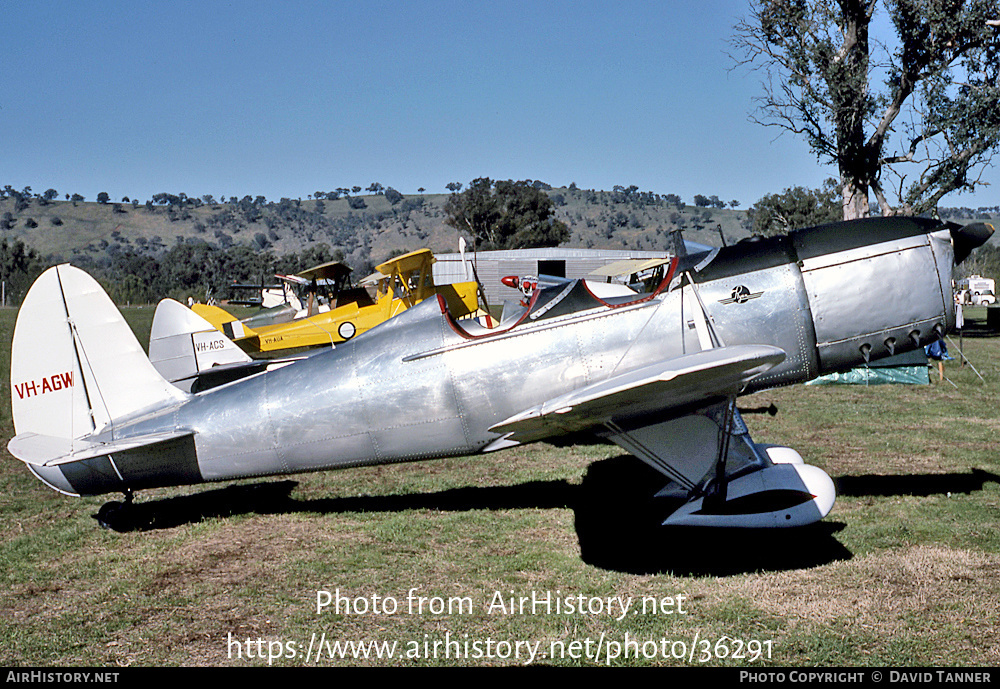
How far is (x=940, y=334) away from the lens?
18.4 ft

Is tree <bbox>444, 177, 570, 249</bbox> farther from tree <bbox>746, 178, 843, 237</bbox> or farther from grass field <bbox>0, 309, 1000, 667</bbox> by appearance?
grass field <bbox>0, 309, 1000, 667</bbox>

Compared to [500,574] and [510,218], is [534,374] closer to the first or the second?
[500,574]

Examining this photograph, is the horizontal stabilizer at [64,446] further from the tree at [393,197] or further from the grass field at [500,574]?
the tree at [393,197]

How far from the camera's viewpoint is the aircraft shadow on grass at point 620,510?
205 inches

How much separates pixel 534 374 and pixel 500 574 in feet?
4.49

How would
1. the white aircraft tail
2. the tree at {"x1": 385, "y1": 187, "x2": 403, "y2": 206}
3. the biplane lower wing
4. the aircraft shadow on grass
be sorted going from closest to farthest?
the biplane lower wing, the aircraft shadow on grass, the white aircraft tail, the tree at {"x1": 385, "y1": 187, "x2": 403, "y2": 206}

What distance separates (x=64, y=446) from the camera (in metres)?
5.64

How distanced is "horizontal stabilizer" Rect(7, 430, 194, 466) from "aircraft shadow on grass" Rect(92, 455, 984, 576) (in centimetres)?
82

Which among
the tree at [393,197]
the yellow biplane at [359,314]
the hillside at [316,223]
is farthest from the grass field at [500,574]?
the tree at [393,197]

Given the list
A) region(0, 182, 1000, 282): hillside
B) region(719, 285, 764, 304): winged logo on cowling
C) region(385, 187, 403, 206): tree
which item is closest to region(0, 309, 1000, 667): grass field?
region(719, 285, 764, 304): winged logo on cowling

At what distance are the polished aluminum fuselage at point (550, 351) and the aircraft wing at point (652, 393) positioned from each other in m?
0.32

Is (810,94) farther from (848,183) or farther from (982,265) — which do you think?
(982,265)

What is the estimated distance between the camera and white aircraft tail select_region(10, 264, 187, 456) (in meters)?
5.81

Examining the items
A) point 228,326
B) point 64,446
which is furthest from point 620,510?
point 228,326
